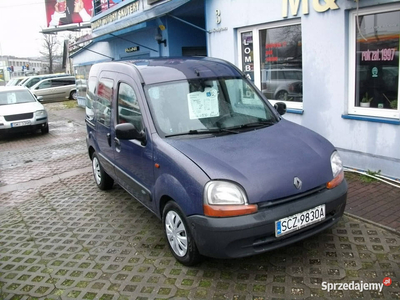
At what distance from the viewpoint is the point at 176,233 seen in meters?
3.78

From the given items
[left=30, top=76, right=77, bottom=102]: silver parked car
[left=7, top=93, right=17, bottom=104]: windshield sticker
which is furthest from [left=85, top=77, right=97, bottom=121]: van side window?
[left=30, top=76, right=77, bottom=102]: silver parked car

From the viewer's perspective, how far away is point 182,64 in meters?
4.75

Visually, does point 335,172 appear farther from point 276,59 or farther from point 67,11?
point 67,11

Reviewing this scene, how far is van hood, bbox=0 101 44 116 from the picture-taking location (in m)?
12.4

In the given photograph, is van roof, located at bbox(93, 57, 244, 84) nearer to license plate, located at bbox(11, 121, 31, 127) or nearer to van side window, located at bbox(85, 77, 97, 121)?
van side window, located at bbox(85, 77, 97, 121)

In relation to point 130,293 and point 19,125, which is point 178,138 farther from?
point 19,125

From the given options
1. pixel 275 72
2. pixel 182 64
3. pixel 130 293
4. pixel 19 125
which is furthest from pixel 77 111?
pixel 130 293

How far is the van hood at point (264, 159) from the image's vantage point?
3303mm

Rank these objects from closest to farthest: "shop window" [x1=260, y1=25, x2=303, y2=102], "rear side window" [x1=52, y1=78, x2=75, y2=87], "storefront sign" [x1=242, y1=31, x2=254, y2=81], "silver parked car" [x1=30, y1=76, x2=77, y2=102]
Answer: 1. "shop window" [x1=260, y1=25, x2=303, y2=102]
2. "storefront sign" [x1=242, y1=31, x2=254, y2=81]
3. "silver parked car" [x1=30, y1=76, x2=77, y2=102]
4. "rear side window" [x1=52, y1=78, x2=75, y2=87]

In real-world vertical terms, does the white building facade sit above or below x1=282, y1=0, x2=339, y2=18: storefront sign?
below

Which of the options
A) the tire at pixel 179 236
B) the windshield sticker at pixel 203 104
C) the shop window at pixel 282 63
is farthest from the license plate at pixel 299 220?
the shop window at pixel 282 63

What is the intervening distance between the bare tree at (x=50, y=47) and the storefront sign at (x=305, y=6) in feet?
180

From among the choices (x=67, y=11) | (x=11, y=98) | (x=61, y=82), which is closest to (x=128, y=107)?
(x=11, y=98)

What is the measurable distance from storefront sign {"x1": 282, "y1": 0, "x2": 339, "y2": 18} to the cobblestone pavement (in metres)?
3.33
